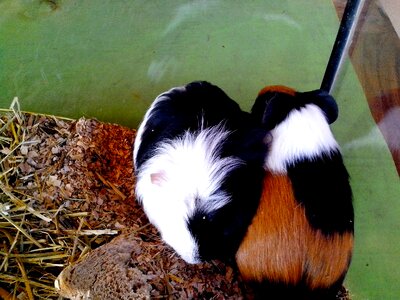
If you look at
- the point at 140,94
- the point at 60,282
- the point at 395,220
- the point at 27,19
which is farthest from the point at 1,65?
the point at 395,220

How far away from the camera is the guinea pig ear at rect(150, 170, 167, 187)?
117 cm

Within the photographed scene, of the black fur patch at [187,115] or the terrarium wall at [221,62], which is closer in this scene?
the black fur patch at [187,115]

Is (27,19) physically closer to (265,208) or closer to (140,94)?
(140,94)

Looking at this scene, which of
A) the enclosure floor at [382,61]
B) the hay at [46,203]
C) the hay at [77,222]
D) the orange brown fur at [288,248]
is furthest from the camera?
the enclosure floor at [382,61]

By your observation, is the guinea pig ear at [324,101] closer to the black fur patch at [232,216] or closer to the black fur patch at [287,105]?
the black fur patch at [287,105]

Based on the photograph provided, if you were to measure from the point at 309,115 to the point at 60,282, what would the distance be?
760mm

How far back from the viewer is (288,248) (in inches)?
42.6

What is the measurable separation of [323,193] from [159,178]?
1.31 feet

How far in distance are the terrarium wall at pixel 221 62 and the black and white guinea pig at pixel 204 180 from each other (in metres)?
0.51

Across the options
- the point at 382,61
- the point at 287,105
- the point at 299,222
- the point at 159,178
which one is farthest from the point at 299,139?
the point at 382,61

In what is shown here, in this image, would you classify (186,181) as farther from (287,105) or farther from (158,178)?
(287,105)

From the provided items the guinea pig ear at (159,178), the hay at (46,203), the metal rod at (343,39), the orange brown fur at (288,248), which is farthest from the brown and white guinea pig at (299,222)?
the hay at (46,203)

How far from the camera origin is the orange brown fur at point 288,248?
108 centimetres

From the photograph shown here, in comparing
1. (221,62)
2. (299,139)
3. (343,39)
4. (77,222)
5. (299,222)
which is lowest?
(77,222)
